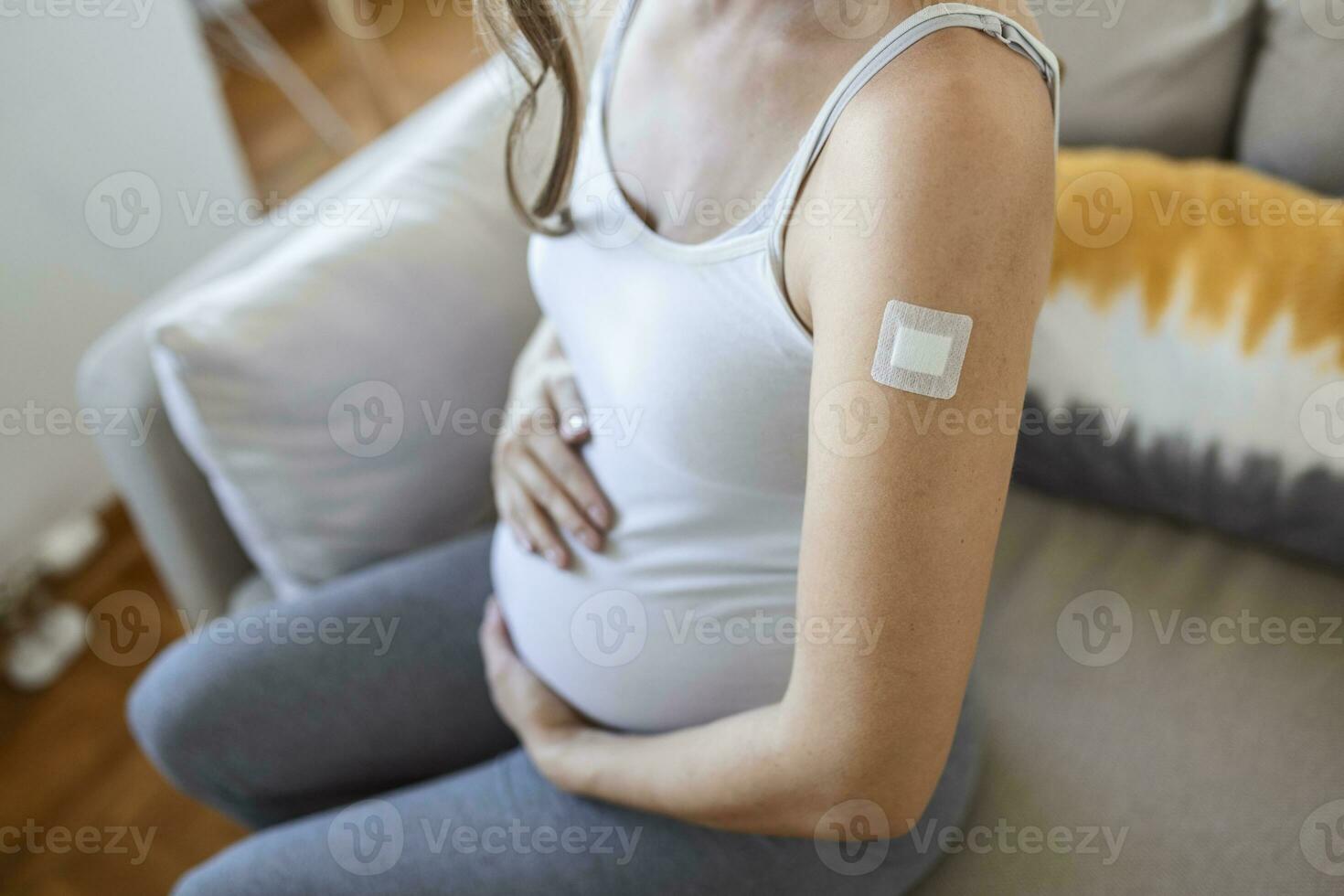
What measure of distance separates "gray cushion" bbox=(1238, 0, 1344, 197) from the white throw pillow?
76cm

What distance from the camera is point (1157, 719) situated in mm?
842

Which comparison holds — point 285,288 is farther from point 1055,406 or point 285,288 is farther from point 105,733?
point 105,733

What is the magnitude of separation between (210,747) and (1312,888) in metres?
0.89

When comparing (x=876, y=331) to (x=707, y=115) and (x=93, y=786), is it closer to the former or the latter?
(x=707, y=115)

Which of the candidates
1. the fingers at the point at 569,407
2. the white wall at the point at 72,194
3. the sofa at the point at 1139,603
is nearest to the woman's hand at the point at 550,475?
the fingers at the point at 569,407

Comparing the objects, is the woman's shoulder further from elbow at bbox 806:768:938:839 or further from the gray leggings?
the gray leggings

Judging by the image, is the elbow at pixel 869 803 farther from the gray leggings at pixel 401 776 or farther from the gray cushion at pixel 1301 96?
the gray cushion at pixel 1301 96

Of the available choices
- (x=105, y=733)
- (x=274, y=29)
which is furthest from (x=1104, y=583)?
(x=274, y=29)

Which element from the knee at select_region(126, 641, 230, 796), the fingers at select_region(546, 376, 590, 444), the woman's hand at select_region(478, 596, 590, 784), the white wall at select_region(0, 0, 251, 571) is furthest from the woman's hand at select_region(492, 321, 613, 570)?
the white wall at select_region(0, 0, 251, 571)

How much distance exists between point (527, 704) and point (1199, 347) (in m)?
0.66

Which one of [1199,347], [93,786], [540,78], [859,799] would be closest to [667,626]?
[859,799]

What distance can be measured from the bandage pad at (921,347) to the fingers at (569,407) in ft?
1.16

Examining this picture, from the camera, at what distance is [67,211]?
1.61 meters

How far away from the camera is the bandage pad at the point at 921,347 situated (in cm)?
49
